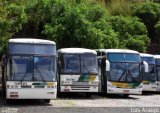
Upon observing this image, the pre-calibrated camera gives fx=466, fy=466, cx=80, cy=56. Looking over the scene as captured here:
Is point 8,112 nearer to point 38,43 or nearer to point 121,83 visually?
point 38,43

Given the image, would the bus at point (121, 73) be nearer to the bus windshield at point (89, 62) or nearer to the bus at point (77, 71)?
the bus windshield at point (89, 62)

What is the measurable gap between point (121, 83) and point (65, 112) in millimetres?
8248

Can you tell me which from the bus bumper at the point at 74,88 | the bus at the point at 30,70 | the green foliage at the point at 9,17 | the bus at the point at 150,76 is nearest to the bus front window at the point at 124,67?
the bus bumper at the point at 74,88

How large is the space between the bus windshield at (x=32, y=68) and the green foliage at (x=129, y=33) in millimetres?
19819

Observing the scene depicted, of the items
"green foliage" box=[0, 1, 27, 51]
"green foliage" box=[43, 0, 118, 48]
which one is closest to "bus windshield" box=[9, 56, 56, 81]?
"green foliage" box=[0, 1, 27, 51]

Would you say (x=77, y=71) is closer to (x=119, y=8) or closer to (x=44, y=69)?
(x=44, y=69)

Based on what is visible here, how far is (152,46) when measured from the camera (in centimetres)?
5056

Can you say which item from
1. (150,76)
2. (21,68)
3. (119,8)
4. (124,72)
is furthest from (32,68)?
(119,8)

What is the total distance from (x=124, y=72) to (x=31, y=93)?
279 inches

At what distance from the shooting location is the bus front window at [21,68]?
→ 65.8 feet

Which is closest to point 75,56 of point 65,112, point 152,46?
point 65,112

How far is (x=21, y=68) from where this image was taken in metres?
20.1

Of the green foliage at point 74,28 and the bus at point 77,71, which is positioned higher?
the green foliage at point 74,28

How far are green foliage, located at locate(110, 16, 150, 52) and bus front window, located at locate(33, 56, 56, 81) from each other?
64.8 feet
